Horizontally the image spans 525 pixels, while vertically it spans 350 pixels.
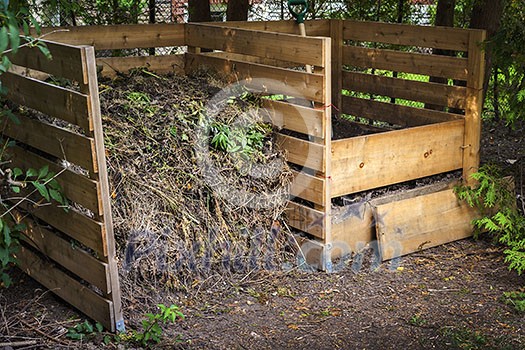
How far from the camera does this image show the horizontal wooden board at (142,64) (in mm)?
6320

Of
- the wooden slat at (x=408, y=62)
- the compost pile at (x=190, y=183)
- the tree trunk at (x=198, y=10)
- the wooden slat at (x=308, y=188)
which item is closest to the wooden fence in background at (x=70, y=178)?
the compost pile at (x=190, y=183)

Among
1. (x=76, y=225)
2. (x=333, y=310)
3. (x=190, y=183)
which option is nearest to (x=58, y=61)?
(x=76, y=225)

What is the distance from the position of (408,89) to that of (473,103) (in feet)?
2.49

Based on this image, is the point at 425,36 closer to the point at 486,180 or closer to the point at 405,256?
the point at 486,180

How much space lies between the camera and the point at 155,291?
4.96 meters

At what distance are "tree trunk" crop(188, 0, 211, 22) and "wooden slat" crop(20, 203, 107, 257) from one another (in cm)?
400

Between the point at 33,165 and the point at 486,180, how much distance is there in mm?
3514

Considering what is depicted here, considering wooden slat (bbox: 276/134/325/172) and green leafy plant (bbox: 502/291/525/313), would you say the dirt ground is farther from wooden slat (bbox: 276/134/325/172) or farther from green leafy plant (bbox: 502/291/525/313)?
wooden slat (bbox: 276/134/325/172)

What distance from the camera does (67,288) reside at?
4.81 meters

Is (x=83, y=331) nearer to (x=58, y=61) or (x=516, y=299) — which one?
(x=58, y=61)

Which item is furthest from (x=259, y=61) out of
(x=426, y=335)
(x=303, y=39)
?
(x=426, y=335)

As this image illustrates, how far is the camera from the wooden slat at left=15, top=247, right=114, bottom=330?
14.8ft

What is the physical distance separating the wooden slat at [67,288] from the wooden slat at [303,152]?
5.94 feet

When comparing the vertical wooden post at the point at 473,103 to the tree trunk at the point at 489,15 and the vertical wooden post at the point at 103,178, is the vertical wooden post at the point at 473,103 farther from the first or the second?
the vertical wooden post at the point at 103,178
